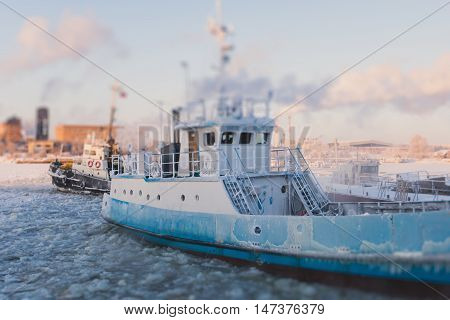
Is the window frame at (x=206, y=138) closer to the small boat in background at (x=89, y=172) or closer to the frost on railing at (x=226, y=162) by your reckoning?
the frost on railing at (x=226, y=162)

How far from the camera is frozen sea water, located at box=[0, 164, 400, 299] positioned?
30.5ft

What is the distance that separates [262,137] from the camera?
13.9 meters

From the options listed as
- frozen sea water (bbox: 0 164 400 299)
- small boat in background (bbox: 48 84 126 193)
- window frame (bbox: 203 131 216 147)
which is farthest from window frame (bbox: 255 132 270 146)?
small boat in background (bbox: 48 84 126 193)

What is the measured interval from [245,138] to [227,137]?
0.70 m

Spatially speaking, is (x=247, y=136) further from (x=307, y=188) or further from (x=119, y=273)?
(x=119, y=273)

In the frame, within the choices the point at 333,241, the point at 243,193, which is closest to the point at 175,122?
the point at 243,193

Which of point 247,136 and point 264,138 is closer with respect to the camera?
point 247,136

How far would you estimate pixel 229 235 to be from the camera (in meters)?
11.2

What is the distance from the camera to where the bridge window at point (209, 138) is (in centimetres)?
1327

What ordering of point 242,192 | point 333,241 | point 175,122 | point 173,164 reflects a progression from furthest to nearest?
point 175,122 < point 173,164 < point 242,192 < point 333,241

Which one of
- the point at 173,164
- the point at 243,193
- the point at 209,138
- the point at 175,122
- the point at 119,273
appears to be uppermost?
the point at 175,122

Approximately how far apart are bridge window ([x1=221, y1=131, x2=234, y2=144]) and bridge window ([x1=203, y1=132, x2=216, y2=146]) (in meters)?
0.32
